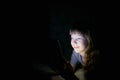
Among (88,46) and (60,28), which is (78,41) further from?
(60,28)

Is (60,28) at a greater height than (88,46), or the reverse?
(60,28)

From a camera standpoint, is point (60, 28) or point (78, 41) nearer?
point (78, 41)

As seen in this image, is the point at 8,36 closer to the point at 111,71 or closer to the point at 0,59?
the point at 0,59

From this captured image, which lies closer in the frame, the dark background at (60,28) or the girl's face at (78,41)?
the girl's face at (78,41)

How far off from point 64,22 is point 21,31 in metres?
0.93

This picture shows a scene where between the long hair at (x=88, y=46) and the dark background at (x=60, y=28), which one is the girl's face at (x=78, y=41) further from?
the dark background at (x=60, y=28)

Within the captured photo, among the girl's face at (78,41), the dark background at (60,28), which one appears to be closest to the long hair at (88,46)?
the girl's face at (78,41)

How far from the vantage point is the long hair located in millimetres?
3447

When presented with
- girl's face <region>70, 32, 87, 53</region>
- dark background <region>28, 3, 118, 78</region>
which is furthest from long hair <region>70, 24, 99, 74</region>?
dark background <region>28, 3, 118, 78</region>

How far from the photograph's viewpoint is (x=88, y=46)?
11.5 ft

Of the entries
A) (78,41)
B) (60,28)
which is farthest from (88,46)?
(60,28)

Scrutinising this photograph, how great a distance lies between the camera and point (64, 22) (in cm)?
493

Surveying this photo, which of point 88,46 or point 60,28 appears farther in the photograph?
point 60,28

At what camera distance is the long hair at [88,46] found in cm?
345
